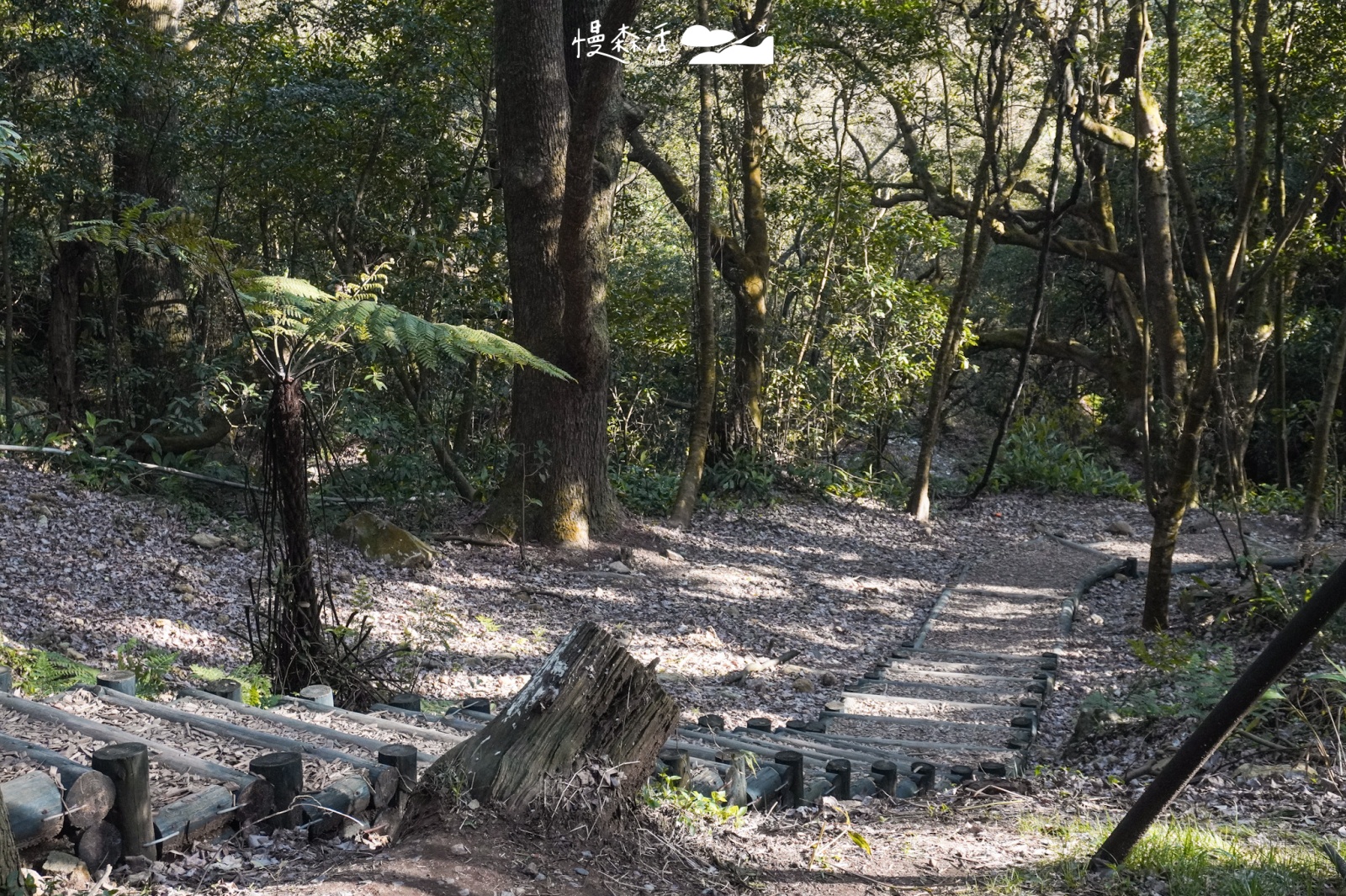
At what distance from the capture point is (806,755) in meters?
4.83

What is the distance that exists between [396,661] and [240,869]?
408 centimetres

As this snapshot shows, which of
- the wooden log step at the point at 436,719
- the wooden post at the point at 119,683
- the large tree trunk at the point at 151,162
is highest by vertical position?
the large tree trunk at the point at 151,162

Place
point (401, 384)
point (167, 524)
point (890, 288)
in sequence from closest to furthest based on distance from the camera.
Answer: point (167, 524), point (401, 384), point (890, 288)

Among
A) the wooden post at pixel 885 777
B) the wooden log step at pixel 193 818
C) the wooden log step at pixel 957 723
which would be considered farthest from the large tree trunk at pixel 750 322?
the wooden log step at pixel 193 818

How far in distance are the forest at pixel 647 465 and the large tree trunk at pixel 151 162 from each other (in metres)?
0.06

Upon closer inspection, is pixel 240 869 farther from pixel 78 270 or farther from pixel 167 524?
pixel 78 270

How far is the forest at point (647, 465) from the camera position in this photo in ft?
10.6

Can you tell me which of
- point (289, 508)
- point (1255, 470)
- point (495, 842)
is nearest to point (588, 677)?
point (495, 842)

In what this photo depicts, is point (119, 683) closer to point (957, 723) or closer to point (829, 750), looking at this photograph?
point (829, 750)

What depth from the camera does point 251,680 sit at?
5160 mm

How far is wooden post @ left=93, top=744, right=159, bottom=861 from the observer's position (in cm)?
268

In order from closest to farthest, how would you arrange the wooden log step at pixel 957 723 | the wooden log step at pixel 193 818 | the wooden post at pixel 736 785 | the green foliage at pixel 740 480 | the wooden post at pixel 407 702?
the wooden log step at pixel 193 818 < the wooden post at pixel 736 785 < the wooden post at pixel 407 702 < the wooden log step at pixel 957 723 < the green foliage at pixel 740 480

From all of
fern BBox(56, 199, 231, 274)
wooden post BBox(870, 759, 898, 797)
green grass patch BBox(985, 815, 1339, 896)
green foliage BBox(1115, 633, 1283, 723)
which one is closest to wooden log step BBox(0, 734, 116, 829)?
green grass patch BBox(985, 815, 1339, 896)

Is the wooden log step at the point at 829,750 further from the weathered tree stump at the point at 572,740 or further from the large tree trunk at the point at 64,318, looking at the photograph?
the large tree trunk at the point at 64,318
